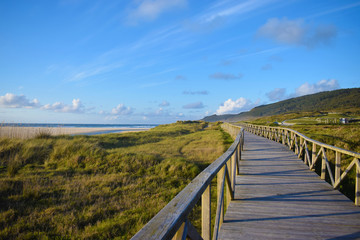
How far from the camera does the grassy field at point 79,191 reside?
393 centimetres

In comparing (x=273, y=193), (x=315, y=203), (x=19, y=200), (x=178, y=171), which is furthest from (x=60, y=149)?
(x=315, y=203)

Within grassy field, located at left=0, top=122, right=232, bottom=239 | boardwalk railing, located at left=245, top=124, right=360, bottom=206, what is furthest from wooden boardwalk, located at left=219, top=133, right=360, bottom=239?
grassy field, located at left=0, top=122, right=232, bottom=239

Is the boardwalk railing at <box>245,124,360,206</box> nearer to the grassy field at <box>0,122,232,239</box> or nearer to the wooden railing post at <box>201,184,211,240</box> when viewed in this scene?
the wooden railing post at <box>201,184,211,240</box>

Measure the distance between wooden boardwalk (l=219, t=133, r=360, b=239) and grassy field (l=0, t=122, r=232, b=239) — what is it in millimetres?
2077

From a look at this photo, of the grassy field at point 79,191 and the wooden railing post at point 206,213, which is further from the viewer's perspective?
the grassy field at point 79,191

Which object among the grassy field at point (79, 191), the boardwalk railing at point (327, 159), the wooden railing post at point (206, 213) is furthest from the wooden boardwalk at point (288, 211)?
the grassy field at point (79, 191)

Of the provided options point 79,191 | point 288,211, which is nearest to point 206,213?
point 288,211

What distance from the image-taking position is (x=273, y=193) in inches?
179

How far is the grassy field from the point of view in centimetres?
393

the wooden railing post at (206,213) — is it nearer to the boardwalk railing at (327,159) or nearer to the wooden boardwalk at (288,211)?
the wooden boardwalk at (288,211)

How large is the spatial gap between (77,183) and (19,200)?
61.9 inches

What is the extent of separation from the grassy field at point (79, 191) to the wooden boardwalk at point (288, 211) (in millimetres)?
2077

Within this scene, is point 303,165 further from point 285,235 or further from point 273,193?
point 285,235

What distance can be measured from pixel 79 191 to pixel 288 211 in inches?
214
